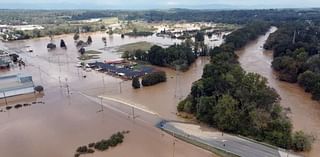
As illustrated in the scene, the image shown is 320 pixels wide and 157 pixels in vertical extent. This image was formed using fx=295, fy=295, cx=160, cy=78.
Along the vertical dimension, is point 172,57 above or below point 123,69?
above

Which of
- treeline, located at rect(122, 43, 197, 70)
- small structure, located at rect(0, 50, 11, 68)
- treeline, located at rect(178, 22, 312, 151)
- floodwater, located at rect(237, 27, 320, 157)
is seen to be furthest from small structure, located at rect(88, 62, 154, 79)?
floodwater, located at rect(237, 27, 320, 157)

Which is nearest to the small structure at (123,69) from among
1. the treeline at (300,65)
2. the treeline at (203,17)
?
the treeline at (300,65)

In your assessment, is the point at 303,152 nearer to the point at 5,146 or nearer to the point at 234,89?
the point at 234,89

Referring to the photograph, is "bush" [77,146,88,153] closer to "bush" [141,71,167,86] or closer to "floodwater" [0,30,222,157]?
"floodwater" [0,30,222,157]

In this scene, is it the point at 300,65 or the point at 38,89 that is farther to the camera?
the point at 300,65

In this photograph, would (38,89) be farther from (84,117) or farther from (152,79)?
(152,79)

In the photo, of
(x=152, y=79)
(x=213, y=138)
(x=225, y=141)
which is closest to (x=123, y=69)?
(x=152, y=79)

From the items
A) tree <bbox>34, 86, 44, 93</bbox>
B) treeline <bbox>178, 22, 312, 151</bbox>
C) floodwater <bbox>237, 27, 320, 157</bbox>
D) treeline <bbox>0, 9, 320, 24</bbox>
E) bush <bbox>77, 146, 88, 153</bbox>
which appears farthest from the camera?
treeline <bbox>0, 9, 320, 24</bbox>
